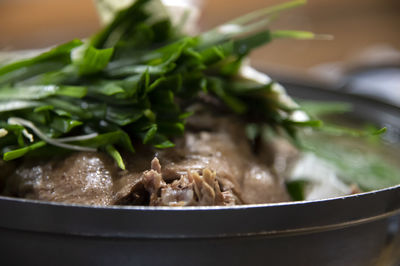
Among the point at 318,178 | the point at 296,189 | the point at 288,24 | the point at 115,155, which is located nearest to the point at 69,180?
the point at 115,155

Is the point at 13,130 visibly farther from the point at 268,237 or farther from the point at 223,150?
the point at 268,237

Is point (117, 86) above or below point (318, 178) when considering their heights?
above

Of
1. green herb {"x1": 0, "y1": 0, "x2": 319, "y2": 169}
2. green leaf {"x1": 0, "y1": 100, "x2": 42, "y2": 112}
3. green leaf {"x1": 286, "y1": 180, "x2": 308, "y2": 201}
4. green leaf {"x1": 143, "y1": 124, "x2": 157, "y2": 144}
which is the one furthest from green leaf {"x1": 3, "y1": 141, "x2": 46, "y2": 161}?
green leaf {"x1": 286, "y1": 180, "x2": 308, "y2": 201}

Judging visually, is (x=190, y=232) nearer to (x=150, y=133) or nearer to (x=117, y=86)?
(x=150, y=133)

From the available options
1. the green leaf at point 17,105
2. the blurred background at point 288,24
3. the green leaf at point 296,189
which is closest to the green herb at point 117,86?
the green leaf at point 17,105

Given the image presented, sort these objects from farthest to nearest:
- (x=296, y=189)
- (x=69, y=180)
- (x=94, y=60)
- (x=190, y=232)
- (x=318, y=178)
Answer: (x=318, y=178) < (x=296, y=189) < (x=94, y=60) < (x=69, y=180) < (x=190, y=232)

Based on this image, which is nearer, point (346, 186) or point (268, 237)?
point (268, 237)

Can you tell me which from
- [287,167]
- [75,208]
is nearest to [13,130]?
[75,208]

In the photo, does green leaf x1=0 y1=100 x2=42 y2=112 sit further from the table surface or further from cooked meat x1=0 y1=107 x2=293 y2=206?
the table surface
